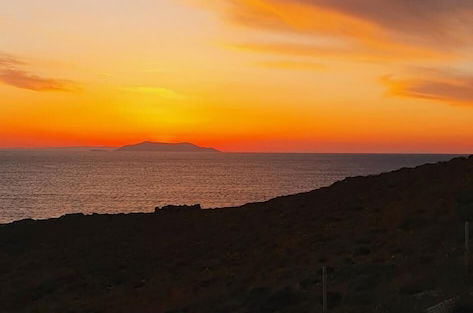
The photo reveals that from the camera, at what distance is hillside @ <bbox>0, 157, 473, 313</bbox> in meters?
17.9

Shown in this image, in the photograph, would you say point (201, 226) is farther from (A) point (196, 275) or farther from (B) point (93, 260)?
(A) point (196, 275)

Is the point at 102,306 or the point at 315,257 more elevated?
the point at 315,257

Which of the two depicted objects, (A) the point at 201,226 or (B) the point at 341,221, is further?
(A) the point at 201,226

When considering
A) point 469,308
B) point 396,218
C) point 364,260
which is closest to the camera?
point 469,308

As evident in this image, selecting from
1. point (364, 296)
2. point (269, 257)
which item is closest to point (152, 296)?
point (269, 257)

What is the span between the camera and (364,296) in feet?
53.8

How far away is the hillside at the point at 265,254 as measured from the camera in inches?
704

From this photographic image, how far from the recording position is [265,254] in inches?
1151

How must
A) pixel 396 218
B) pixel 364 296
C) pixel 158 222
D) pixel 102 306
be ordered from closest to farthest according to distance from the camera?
1. pixel 364 296
2. pixel 102 306
3. pixel 396 218
4. pixel 158 222

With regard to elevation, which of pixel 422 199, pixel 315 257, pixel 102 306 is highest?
pixel 422 199

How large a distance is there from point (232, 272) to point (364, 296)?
11.4m

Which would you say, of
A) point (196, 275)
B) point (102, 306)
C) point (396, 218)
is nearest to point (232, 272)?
point (196, 275)

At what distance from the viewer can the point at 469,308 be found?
12125 millimetres

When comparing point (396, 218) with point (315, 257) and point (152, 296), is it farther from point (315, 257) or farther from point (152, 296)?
point (152, 296)
